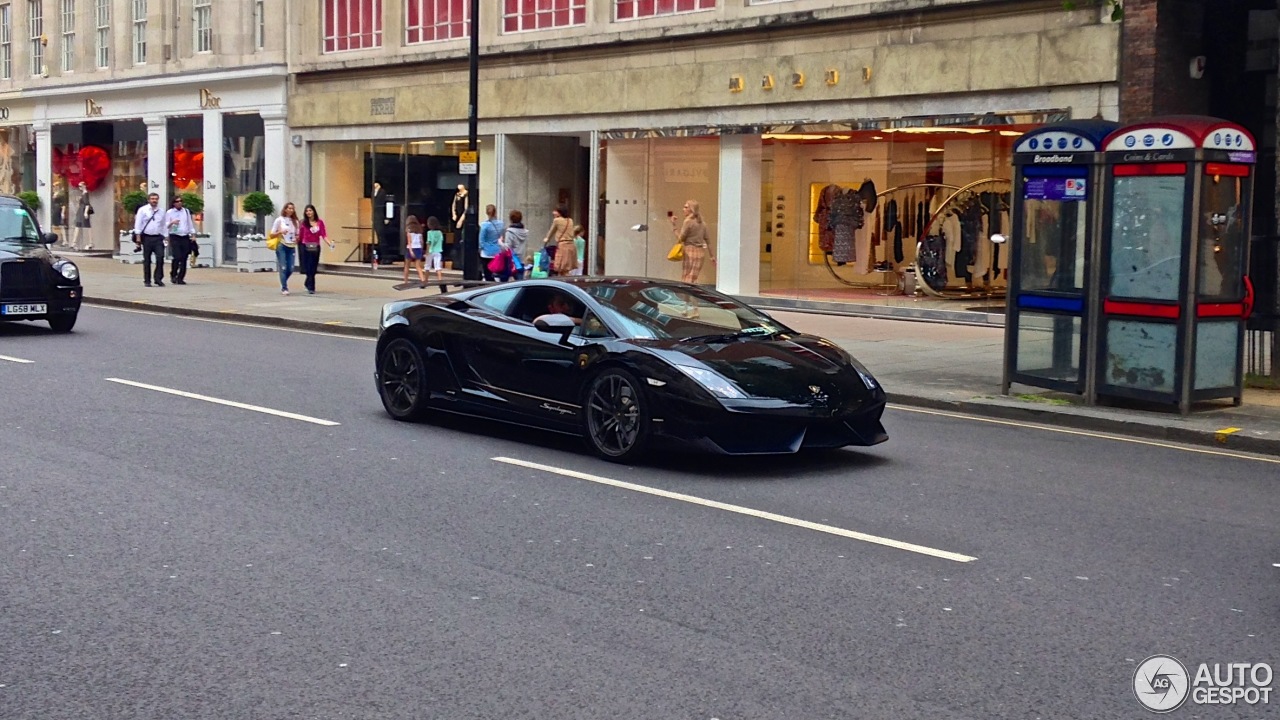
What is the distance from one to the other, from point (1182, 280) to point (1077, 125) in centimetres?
177

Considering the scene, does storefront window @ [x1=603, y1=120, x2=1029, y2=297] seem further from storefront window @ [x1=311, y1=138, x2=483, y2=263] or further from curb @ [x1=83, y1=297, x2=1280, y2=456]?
curb @ [x1=83, y1=297, x2=1280, y2=456]

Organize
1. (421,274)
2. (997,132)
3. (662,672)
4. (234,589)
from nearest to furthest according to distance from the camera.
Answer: (662,672) < (234,589) < (997,132) < (421,274)

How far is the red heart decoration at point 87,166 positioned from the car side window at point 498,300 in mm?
36667

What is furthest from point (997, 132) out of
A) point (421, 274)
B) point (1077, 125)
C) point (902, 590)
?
point (902, 590)

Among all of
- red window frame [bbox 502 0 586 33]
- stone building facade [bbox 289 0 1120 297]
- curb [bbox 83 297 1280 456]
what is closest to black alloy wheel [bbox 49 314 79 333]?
curb [bbox 83 297 1280 456]

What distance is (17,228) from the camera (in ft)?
62.9

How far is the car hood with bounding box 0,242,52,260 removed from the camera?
18347 millimetres

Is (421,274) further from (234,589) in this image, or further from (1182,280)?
(234,589)

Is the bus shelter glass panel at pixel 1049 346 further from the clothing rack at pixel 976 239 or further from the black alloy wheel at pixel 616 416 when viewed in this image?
the clothing rack at pixel 976 239

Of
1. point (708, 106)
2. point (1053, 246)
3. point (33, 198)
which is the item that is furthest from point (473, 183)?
point (33, 198)

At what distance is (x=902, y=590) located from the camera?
6680mm

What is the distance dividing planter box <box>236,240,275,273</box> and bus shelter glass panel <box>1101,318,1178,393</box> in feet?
86.7

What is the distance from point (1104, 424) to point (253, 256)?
27.1 metres

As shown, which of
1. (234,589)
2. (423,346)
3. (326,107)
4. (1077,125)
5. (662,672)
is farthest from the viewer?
(326,107)
